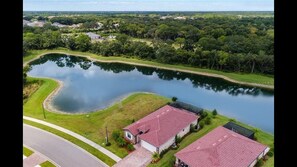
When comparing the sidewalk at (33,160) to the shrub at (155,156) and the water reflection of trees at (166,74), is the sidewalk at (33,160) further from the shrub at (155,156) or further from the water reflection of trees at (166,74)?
the water reflection of trees at (166,74)

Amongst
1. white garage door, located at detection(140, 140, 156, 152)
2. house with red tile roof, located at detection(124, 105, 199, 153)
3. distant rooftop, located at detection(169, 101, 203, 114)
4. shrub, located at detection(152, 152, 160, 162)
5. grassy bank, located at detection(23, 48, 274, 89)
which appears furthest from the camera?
grassy bank, located at detection(23, 48, 274, 89)

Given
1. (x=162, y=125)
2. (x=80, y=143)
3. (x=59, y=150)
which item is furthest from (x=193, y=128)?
(x=59, y=150)

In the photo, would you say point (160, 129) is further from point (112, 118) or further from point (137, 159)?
point (112, 118)

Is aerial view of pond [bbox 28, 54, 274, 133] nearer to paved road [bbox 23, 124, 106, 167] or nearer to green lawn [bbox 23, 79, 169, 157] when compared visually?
green lawn [bbox 23, 79, 169, 157]

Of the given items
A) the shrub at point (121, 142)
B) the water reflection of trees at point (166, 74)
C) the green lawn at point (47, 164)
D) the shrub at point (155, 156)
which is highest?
the water reflection of trees at point (166, 74)

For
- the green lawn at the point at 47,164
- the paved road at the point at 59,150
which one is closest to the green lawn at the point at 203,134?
the paved road at the point at 59,150

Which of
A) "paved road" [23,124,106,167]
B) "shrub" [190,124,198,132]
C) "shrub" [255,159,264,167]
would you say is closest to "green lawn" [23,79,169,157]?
"paved road" [23,124,106,167]

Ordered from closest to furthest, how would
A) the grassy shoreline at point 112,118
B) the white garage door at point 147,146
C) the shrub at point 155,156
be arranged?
the shrub at point 155,156, the white garage door at point 147,146, the grassy shoreline at point 112,118
